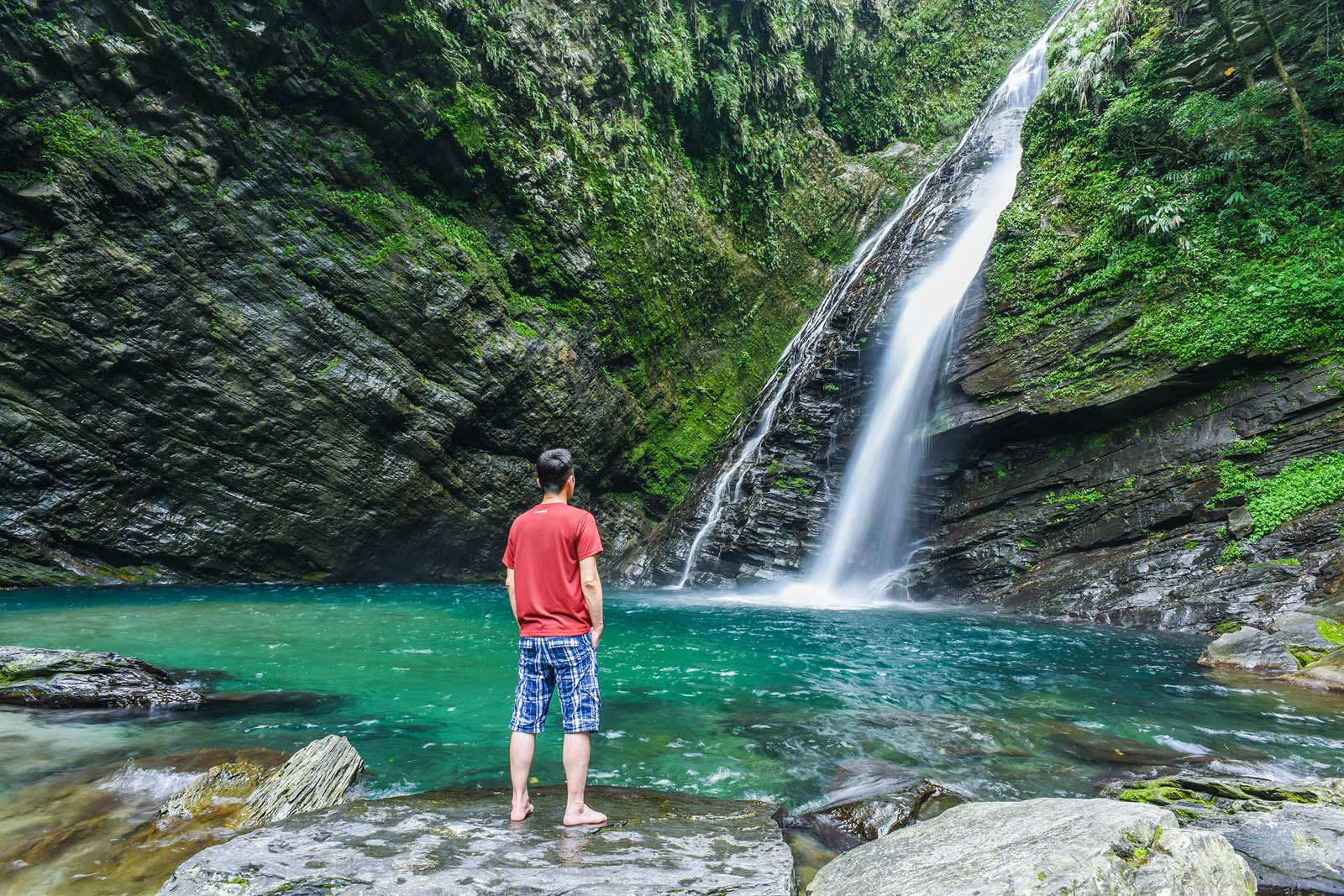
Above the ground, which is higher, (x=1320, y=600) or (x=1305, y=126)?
(x=1305, y=126)

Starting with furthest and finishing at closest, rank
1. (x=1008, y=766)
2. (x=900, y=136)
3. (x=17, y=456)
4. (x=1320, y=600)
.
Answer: (x=900, y=136) → (x=17, y=456) → (x=1320, y=600) → (x=1008, y=766)

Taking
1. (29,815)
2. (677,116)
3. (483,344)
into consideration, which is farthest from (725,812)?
(677,116)

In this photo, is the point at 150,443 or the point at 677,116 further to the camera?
the point at 677,116

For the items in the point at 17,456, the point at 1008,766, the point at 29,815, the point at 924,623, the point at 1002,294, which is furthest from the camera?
the point at 1002,294

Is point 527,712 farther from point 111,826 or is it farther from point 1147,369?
point 1147,369

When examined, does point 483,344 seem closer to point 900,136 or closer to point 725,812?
point 725,812

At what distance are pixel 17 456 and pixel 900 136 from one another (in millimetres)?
29363

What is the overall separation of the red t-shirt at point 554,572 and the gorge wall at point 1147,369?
1025cm

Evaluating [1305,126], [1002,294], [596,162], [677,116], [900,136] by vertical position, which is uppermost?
[900,136]

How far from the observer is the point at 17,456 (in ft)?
38.8

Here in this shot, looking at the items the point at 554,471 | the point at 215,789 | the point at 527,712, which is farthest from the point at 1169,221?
the point at 215,789

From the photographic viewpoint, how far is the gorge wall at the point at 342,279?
11445 mm

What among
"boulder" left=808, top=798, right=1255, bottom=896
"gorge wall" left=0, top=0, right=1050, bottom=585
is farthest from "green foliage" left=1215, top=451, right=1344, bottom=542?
"gorge wall" left=0, top=0, right=1050, bottom=585

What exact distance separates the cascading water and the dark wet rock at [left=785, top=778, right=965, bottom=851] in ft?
34.2
